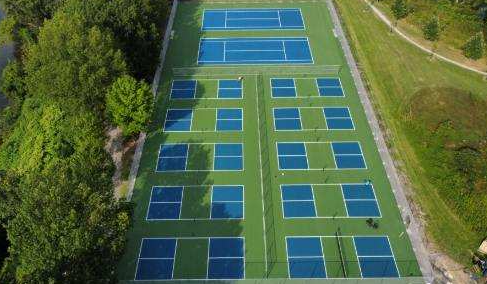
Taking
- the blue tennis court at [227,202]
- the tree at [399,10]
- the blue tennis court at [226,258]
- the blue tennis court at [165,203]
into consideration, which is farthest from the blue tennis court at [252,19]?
the blue tennis court at [226,258]

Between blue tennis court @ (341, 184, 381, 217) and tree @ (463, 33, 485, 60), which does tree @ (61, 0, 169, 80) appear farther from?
tree @ (463, 33, 485, 60)

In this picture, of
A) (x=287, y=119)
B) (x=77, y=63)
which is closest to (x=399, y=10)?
(x=287, y=119)

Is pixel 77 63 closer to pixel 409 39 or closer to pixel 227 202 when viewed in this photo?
pixel 227 202

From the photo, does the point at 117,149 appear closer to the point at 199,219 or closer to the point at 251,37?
the point at 199,219

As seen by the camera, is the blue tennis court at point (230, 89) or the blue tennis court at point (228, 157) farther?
the blue tennis court at point (230, 89)

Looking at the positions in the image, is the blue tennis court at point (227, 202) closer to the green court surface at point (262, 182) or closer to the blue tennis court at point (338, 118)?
the green court surface at point (262, 182)

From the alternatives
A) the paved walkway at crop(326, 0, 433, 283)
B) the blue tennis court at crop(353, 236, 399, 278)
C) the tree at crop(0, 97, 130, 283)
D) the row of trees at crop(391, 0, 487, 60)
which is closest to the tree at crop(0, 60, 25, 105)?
the tree at crop(0, 97, 130, 283)
